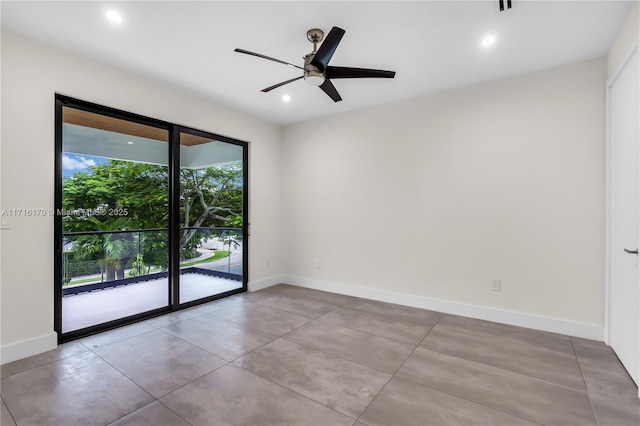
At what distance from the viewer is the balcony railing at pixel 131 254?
136 inches

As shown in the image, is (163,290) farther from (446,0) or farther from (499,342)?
(446,0)

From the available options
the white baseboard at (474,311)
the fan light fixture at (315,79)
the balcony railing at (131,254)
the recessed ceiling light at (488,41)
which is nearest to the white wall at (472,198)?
the white baseboard at (474,311)

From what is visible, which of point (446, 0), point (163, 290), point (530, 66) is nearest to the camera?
point (446, 0)

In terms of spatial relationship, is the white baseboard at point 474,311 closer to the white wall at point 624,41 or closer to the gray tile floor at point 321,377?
the gray tile floor at point 321,377

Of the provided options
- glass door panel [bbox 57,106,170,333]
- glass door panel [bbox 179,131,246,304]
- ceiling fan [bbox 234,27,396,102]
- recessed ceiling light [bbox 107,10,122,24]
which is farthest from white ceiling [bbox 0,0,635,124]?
glass door panel [bbox 179,131,246,304]

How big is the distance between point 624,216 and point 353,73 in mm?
Result: 2586

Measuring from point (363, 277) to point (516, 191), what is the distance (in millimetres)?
2300

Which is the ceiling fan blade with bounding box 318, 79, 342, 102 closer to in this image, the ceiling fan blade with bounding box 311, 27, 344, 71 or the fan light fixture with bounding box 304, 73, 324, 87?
the fan light fixture with bounding box 304, 73, 324, 87

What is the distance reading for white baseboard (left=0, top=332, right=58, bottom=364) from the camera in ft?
8.06

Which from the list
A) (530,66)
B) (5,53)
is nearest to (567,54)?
(530,66)

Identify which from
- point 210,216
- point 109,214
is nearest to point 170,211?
point 109,214

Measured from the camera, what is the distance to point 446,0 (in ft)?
7.06

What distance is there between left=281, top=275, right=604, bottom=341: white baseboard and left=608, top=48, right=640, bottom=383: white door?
23 centimetres

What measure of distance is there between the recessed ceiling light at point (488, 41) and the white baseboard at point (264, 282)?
4.31 meters
